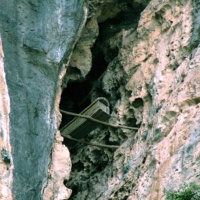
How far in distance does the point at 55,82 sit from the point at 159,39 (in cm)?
157

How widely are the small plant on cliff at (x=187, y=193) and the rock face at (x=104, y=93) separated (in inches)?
5.3

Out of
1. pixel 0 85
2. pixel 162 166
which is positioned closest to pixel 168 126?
pixel 162 166

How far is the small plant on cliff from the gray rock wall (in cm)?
128

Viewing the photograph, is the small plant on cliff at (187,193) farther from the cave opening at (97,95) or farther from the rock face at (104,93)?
the cave opening at (97,95)

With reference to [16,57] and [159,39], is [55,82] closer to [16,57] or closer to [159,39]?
[16,57]

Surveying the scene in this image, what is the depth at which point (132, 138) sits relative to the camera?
29.0 ft

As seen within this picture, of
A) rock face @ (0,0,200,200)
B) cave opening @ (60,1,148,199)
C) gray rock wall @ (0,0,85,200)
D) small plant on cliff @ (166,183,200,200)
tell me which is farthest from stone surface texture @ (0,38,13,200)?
cave opening @ (60,1,148,199)

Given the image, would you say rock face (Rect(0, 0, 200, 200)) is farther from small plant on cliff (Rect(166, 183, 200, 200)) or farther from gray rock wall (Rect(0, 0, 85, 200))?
small plant on cliff (Rect(166, 183, 200, 200))

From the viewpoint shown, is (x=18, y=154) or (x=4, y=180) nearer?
(x=4, y=180)

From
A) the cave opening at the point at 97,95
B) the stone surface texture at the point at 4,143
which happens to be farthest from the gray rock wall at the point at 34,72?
the cave opening at the point at 97,95

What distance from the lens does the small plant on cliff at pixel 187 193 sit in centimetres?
659

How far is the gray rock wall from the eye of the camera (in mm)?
7383

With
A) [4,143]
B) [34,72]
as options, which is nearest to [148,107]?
[34,72]

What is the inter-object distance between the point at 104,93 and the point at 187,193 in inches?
129
